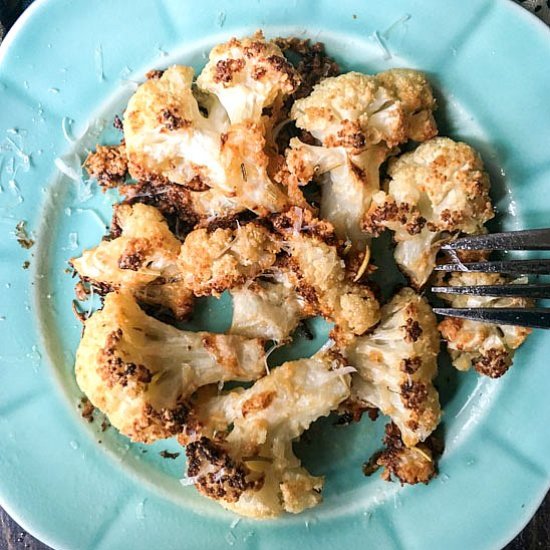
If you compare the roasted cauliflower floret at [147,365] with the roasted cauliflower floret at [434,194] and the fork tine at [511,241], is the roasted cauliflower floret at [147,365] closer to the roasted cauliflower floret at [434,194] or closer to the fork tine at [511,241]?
the roasted cauliflower floret at [434,194]

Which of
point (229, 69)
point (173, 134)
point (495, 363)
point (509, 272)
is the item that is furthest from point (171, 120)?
point (495, 363)

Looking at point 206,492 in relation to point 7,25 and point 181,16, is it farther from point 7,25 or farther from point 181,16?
point 7,25

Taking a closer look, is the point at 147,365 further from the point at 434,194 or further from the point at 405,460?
the point at 434,194

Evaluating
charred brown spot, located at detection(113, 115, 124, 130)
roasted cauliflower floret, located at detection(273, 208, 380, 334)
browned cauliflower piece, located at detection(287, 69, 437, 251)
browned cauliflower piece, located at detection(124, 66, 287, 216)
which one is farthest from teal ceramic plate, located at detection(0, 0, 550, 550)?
roasted cauliflower floret, located at detection(273, 208, 380, 334)

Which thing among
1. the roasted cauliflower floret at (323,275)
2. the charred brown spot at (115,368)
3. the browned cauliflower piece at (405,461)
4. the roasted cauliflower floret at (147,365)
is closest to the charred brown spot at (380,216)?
the roasted cauliflower floret at (323,275)

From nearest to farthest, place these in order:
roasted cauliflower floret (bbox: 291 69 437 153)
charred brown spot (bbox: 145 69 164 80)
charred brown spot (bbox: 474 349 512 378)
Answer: roasted cauliflower floret (bbox: 291 69 437 153)
charred brown spot (bbox: 474 349 512 378)
charred brown spot (bbox: 145 69 164 80)

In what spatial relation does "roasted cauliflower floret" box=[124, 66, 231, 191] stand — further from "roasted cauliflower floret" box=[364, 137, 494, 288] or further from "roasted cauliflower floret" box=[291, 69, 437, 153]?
"roasted cauliflower floret" box=[364, 137, 494, 288]

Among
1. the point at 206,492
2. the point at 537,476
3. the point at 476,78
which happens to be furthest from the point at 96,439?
the point at 476,78
